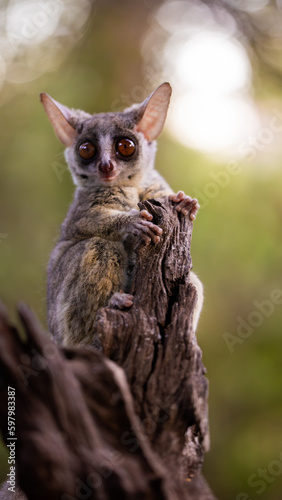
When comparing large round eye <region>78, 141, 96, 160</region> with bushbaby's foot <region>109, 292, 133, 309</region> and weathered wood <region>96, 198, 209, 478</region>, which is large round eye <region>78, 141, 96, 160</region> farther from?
bushbaby's foot <region>109, 292, 133, 309</region>

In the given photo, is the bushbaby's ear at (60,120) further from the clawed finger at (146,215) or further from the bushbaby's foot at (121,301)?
the bushbaby's foot at (121,301)

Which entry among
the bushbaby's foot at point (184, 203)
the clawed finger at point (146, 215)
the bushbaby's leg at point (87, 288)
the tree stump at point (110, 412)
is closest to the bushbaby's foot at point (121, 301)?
the tree stump at point (110, 412)

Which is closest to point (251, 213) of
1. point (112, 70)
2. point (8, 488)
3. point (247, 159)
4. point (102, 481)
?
point (247, 159)

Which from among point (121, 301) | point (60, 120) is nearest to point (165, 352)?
point (121, 301)

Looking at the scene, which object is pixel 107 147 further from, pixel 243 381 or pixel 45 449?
pixel 243 381

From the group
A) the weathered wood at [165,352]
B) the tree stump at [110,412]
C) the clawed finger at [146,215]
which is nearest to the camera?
the tree stump at [110,412]

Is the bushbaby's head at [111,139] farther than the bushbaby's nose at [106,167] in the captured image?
Yes

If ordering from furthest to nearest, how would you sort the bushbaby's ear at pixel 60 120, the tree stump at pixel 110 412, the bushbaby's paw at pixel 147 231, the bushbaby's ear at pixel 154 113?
the bushbaby's ear at pixel 60 120 < the bushbaby's ear at pixel 154 113 < the bushbaby's paw at pixel 147 231 < the tree stump at pixel 110 412

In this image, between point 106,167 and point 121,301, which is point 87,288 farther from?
point 106,167

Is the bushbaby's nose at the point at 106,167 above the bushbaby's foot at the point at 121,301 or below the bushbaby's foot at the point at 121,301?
above
